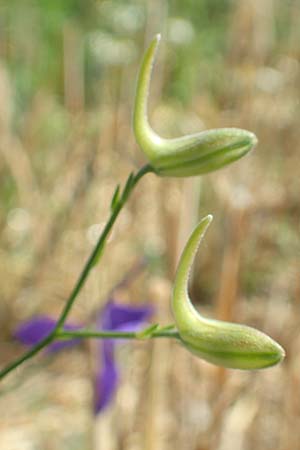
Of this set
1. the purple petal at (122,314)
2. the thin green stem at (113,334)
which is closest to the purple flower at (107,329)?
the purple petal at (122,314)

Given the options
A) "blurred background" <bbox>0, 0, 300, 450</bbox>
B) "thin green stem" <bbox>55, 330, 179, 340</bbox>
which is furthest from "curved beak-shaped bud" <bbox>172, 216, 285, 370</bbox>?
"blurred background" <bbox>0, 0, 300, 450</bbox>

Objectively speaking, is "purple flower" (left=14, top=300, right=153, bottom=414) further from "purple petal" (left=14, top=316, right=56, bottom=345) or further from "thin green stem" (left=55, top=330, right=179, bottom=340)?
"thin green stem" (left=55, top=330, right=179, bottom=340)

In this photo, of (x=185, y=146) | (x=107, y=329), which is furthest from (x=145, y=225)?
(x=185, y=146)

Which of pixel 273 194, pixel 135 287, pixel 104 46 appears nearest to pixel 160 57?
pixel 104 46

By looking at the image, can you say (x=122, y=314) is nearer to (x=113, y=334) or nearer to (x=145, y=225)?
(x=113, y=334)

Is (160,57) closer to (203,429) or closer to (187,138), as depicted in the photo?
(203,429)

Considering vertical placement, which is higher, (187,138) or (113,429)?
(187,138)

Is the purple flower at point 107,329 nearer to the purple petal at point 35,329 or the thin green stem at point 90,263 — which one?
the purple petal at point 35,329
